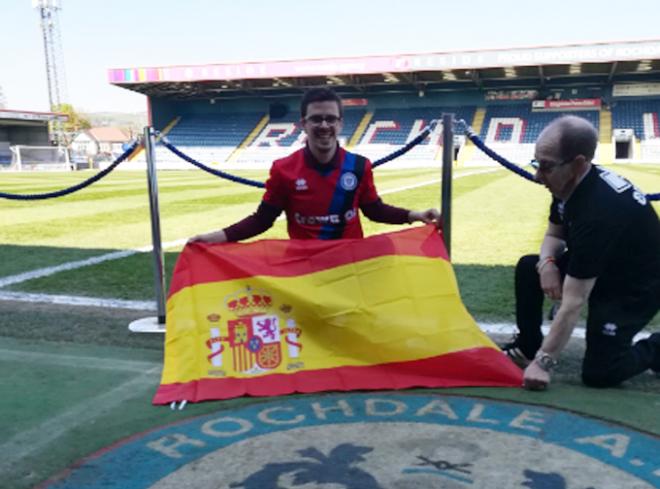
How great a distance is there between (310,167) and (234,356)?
1.14 m

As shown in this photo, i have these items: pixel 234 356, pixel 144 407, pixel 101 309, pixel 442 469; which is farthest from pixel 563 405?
pixel 101 309

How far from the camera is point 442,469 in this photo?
2.32 m

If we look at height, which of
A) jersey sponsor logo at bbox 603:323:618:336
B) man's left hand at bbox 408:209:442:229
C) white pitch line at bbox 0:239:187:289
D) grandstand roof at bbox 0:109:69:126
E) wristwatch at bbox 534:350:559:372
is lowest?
wristwatch at bbox 534:350:559:372

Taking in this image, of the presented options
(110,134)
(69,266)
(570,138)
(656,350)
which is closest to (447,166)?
(570,138)

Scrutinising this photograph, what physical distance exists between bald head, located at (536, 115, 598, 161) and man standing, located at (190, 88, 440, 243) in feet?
3.34

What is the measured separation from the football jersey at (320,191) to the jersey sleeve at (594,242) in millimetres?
1295

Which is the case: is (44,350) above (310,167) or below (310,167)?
below

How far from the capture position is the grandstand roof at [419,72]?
3325 centimetres

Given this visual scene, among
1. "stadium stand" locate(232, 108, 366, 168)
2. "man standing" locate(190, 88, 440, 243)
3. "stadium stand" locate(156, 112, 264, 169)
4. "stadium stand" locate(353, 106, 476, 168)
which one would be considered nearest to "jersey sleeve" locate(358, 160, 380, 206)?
"man standing" locate(190, 88, 440, 243)

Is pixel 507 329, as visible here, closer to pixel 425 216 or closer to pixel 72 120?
pixel 425 216

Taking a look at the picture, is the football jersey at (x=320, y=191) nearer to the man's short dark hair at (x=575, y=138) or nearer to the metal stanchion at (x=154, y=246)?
the metal stanchion at (x=154, y=246)

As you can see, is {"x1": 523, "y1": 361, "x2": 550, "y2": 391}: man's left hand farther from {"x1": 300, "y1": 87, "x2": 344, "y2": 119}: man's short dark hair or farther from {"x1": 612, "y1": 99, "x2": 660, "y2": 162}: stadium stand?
{"x1": 612, "y1": 99, "x2": 660, "y2": 162}: stadium stand

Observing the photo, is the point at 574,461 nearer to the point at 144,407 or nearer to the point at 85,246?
the point at 144,407

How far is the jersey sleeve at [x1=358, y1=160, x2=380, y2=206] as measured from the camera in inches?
147
